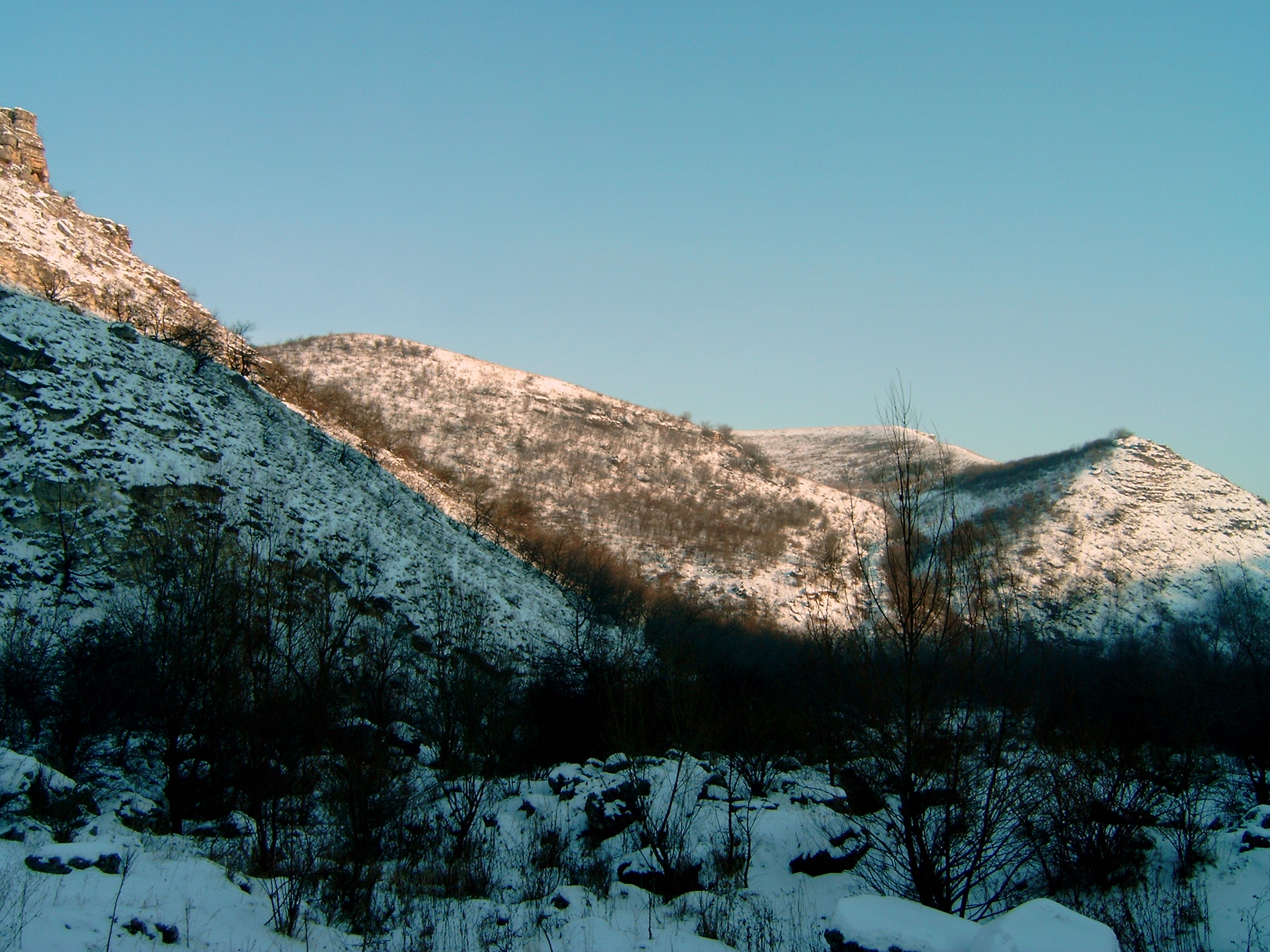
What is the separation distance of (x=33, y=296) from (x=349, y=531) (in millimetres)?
14186

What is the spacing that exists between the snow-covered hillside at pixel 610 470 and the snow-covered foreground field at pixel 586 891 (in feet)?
95.1

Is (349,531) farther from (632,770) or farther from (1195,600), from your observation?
(1195,600)

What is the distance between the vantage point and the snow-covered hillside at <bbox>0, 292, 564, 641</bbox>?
19.7 m

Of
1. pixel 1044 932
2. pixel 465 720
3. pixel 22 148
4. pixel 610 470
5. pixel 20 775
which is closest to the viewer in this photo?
pixel 1044 932

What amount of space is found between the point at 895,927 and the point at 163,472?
25977mm

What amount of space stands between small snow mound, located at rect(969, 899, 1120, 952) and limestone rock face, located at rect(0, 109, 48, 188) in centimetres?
4512

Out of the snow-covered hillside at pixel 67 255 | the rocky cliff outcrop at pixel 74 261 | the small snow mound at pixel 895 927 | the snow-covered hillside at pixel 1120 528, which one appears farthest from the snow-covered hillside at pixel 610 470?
the small snow mound at pixel 895 927

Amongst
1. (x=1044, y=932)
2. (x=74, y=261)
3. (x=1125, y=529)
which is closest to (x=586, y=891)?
(x=1044, y=932)

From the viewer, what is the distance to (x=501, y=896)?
42.2 feet

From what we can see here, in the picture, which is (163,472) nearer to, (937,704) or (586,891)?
(586,891)

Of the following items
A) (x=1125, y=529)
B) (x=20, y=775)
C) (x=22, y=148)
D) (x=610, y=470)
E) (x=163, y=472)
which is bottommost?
(x=20, y=775)

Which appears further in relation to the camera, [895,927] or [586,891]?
[586,891]

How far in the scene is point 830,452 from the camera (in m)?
114

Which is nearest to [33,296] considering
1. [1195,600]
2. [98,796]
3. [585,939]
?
[98,796]
